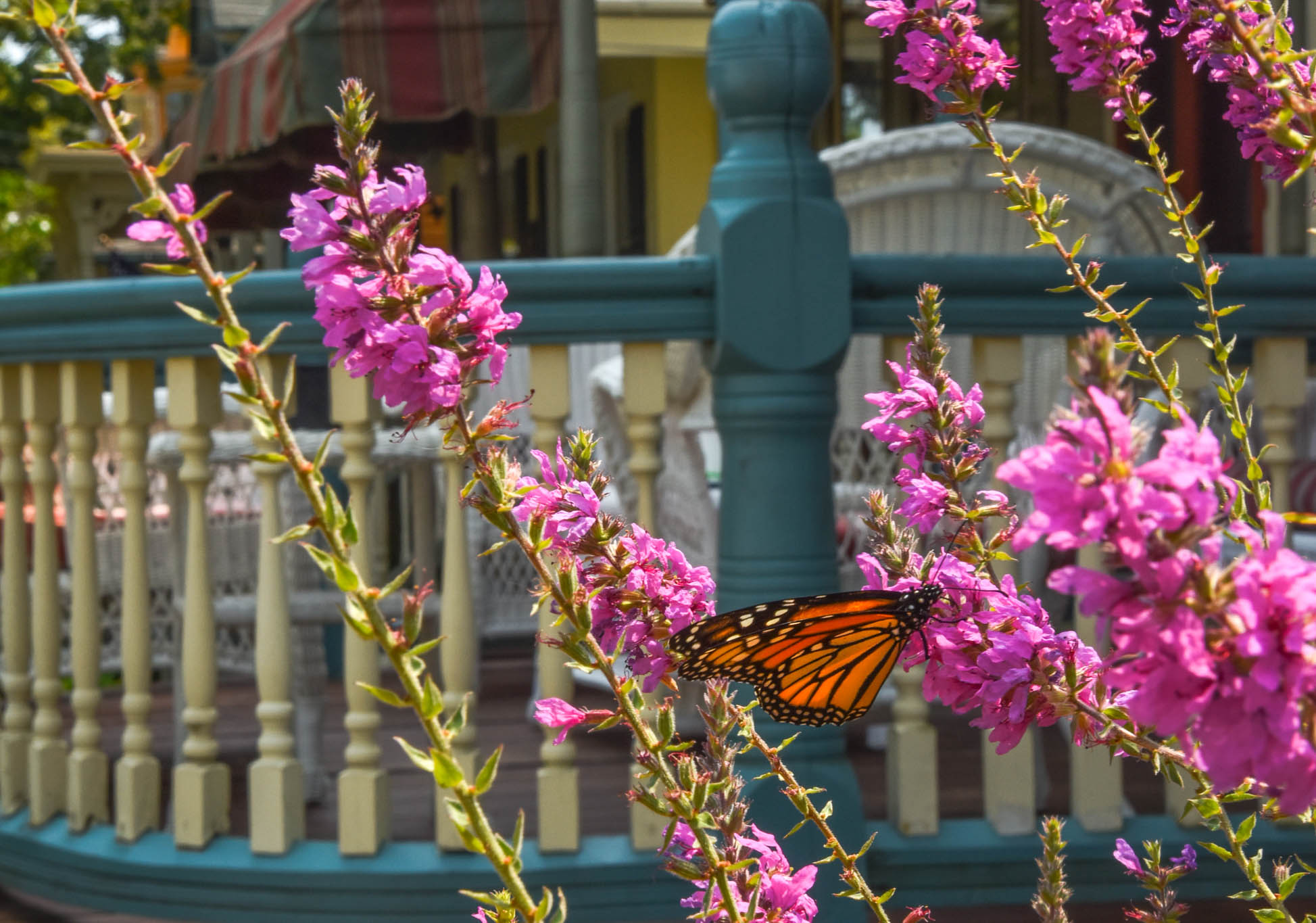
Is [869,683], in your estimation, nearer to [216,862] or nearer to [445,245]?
[216,862]

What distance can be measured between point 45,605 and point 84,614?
0.46 ft

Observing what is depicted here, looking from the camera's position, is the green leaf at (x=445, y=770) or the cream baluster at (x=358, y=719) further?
the cream baluster at (x=358, y=719)

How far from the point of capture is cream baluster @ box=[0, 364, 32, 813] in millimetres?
2668

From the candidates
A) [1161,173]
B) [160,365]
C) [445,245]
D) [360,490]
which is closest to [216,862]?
[360,490]

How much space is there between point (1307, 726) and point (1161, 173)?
0.86 metres

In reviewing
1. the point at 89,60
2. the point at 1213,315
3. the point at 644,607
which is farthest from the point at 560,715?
the point at 89,60

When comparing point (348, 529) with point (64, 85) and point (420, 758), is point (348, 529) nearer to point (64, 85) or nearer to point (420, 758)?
point (420, 758)

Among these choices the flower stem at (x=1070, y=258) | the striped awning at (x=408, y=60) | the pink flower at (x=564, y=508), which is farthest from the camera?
the striped awning at (x=408, y=60)

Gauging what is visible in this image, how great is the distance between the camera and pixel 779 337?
2223 mm

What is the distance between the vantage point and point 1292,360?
242 centimetres

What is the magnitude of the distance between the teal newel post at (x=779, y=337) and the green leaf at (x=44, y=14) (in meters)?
1.62

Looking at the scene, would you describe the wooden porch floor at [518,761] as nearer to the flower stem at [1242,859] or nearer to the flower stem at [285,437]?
the flower stem at [1242,859]

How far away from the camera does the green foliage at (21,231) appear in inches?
583

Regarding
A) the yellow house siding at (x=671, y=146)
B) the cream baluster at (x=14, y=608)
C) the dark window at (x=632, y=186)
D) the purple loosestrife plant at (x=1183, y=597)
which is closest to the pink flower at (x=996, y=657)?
the purple loosestrife plant at (x=1183, y=597)
